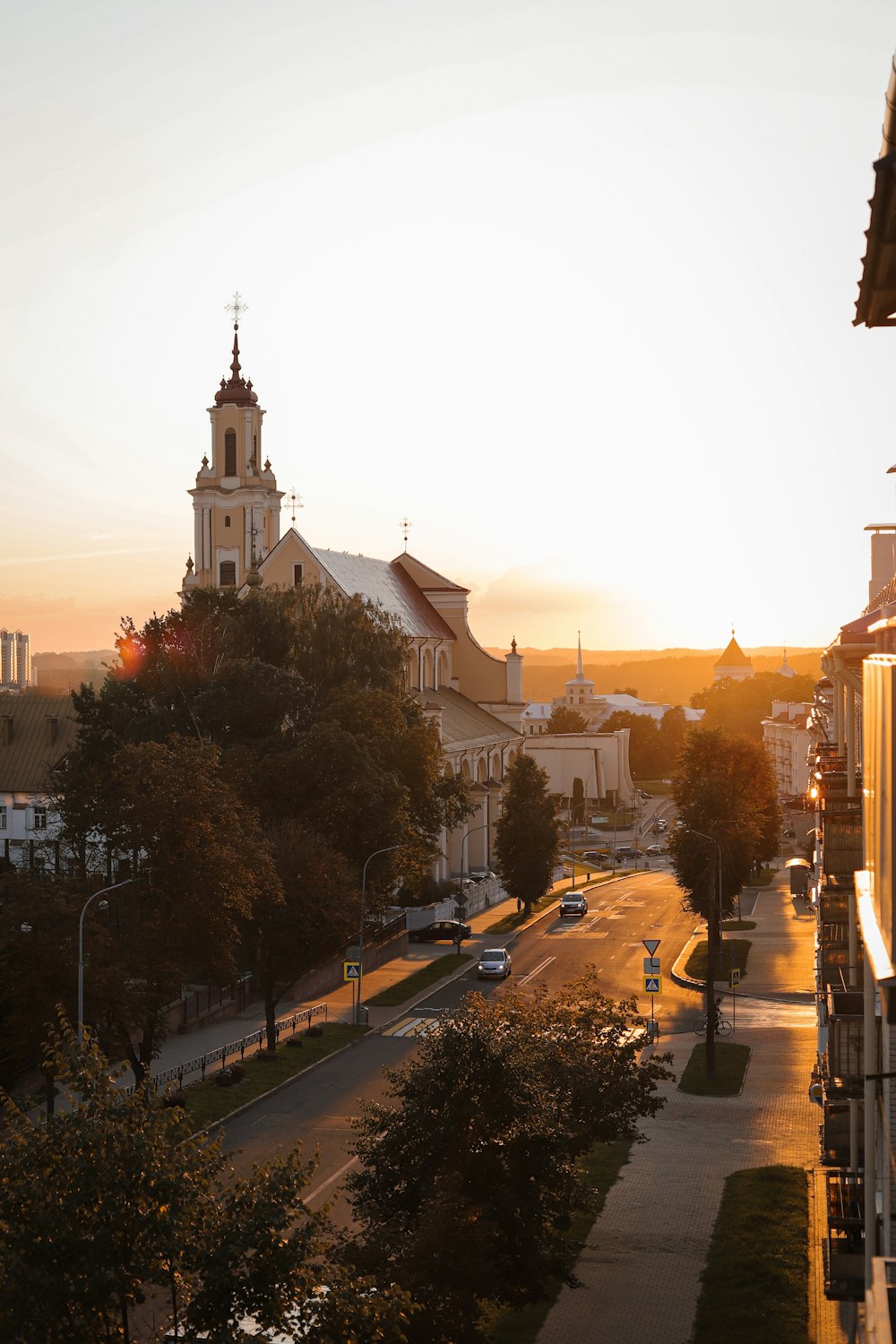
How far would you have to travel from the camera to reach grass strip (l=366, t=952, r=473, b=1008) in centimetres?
5053

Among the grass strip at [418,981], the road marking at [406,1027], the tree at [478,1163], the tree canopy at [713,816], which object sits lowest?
the road marking at [406,1027]

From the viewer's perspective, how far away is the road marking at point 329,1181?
94.3 feet

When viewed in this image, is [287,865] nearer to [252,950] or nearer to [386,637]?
[252,950]

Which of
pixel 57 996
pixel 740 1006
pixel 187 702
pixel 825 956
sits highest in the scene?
pixel 187 702

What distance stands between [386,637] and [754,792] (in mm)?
18077

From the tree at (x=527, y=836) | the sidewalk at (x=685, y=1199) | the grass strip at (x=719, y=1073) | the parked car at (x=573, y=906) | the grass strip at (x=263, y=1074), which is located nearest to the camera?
the sidewalk at (x=685, y=1199)

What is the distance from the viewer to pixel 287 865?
42375mm

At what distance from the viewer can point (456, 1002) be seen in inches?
1967

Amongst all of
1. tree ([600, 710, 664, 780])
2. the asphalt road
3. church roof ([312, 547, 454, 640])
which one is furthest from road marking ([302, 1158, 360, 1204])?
tree ([600, 710, 664, 780])

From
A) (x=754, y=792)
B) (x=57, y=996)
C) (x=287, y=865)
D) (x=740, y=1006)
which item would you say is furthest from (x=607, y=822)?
(x=57, y=996)

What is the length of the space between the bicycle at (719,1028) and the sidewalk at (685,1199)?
0.39m

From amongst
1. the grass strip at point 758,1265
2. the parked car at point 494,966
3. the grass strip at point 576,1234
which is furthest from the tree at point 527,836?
the grass strip at point 758,1265

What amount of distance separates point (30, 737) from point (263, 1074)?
39.8 meters

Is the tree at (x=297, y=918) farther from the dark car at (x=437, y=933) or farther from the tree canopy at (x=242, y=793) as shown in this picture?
the dark car at (x=437, y=933)
